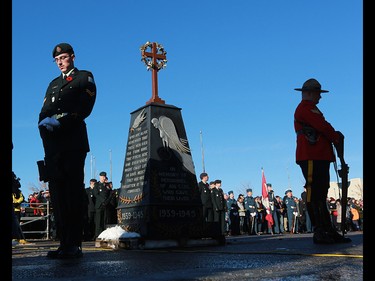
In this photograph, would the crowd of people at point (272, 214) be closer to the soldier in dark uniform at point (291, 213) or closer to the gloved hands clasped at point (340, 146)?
the soldier in dark uniform at point (291, 213)

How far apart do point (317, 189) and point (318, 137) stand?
61 centimetres

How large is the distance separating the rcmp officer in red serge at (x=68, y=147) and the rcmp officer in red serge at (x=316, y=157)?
104 inches

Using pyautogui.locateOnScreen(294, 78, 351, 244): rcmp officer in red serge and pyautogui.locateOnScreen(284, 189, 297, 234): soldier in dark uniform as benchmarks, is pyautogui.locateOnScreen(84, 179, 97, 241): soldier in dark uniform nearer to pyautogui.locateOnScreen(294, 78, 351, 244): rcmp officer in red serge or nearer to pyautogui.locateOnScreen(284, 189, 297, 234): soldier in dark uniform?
pyautogui.locateOnScreen(284, 189, 297, 234): soldier in dark uniform

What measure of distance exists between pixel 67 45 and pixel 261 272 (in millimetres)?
3044

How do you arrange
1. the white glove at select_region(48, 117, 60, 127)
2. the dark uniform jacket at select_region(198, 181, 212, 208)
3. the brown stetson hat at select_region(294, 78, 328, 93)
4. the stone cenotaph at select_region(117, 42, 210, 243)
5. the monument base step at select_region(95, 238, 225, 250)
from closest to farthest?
the white glove at select_region(48, 117, 60, 127) → the brown stetson hat at select_region(294, 78, 328, 93) → the monument base step at select_region(95, 238, 225, 250) → the stone cenotaph at select_region(117, 42, 210, 243) → the dark uniform jacket at select_region(198, 181, 212, 208)

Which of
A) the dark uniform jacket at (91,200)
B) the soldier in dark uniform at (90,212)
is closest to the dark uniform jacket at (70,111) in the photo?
the soldier in dark uniform at (90,212)

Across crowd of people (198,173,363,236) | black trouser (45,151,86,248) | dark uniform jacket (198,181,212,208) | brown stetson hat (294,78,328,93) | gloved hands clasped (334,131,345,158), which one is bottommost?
crowd of people (198,173,363,236)

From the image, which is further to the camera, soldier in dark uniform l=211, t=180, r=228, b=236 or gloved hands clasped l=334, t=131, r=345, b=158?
soldier in dark uniform l=211, t=180, r=228, b=236

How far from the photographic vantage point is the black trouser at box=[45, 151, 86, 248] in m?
4.76

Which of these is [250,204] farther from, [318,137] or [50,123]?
[50,123]

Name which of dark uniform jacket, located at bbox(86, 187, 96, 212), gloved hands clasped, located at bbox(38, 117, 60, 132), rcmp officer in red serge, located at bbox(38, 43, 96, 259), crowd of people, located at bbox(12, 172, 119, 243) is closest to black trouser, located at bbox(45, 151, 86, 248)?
rcmp officer in red serge, located at bbox(38, 43, 96, 259)

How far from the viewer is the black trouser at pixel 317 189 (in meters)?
6.12
